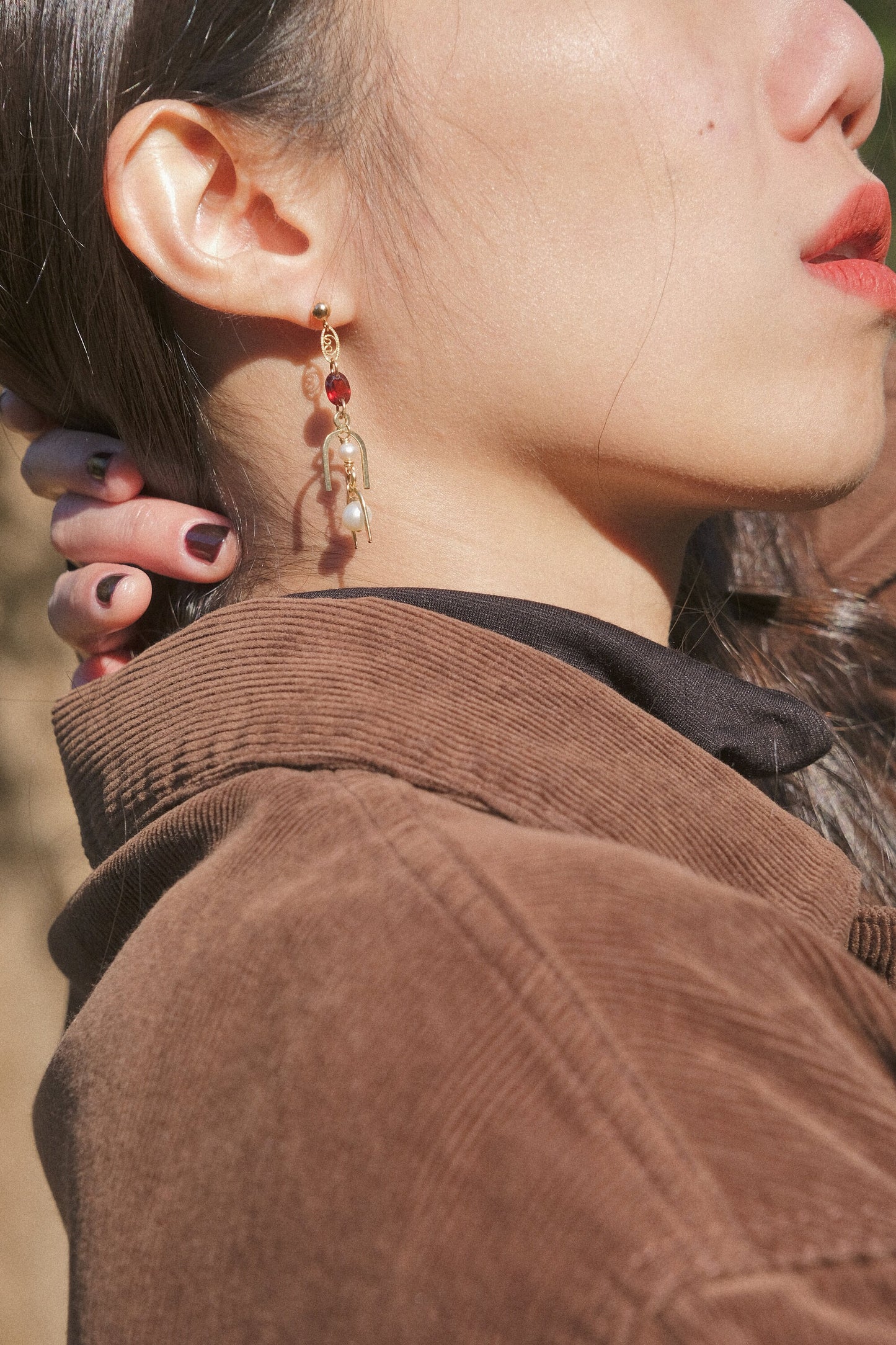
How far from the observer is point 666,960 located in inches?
27.4

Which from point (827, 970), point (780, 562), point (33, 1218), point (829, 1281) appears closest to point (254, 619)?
point (827, 970)

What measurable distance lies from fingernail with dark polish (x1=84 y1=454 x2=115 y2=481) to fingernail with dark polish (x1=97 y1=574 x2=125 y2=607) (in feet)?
0.46

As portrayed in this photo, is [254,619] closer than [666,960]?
No

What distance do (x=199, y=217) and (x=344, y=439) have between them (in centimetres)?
31

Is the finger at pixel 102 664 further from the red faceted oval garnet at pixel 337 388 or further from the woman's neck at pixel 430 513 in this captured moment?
the red faceted oval garnet at pixel 337 388

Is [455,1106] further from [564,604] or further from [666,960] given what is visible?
[564,604]

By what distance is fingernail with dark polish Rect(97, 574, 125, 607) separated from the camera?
1.48 metres

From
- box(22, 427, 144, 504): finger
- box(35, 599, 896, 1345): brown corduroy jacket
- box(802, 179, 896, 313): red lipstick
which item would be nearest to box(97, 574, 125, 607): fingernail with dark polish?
box(22, 427, 144, 504): finger

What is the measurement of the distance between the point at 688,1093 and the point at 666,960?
88mm

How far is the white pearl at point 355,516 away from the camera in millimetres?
1232

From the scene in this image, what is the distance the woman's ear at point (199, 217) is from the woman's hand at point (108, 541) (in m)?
0.31

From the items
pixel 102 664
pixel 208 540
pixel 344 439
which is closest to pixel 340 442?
pixel 344 439

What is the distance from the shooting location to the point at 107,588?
1486mm

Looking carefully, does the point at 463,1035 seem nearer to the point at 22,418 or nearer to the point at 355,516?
the point at 355,516
